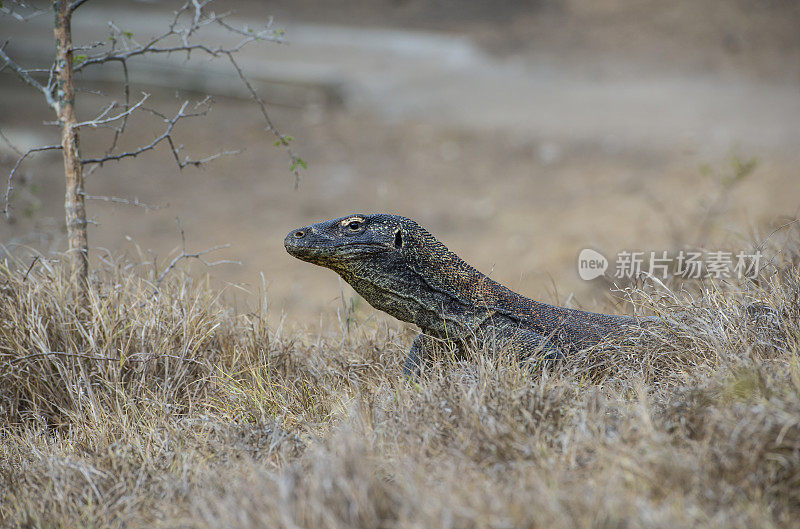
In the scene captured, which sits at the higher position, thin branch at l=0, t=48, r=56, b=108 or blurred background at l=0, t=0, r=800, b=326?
blurred background at l=0, t=0, r=800, b=326

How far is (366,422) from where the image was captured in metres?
2.67

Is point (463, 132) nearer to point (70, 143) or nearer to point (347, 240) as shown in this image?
point (70, 143)

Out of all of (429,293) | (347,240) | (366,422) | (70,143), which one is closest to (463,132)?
(70,143)

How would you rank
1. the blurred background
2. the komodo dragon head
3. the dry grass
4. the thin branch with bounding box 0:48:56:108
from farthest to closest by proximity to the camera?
the blurred background
the thin branch with bounding box 0:48:56:108
the komodo dragon head
the dry grass

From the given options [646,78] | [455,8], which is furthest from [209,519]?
[455,8]

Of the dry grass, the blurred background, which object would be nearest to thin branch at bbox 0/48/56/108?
the dry grass

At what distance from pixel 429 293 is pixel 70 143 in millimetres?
2068

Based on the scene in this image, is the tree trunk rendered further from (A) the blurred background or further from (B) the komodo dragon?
(A) the blurred background

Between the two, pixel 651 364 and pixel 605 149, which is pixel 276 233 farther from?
pixel 651 364

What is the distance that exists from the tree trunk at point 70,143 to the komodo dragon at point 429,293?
1.36 meters

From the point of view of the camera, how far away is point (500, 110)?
15188 millimetres

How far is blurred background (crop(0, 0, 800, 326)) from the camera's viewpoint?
9.59 meters

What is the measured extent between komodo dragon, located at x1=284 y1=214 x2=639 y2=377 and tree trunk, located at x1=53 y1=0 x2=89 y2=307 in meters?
1.36

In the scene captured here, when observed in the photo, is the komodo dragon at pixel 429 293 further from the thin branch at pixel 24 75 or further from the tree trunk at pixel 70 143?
the thin branch at pixel 24 75
